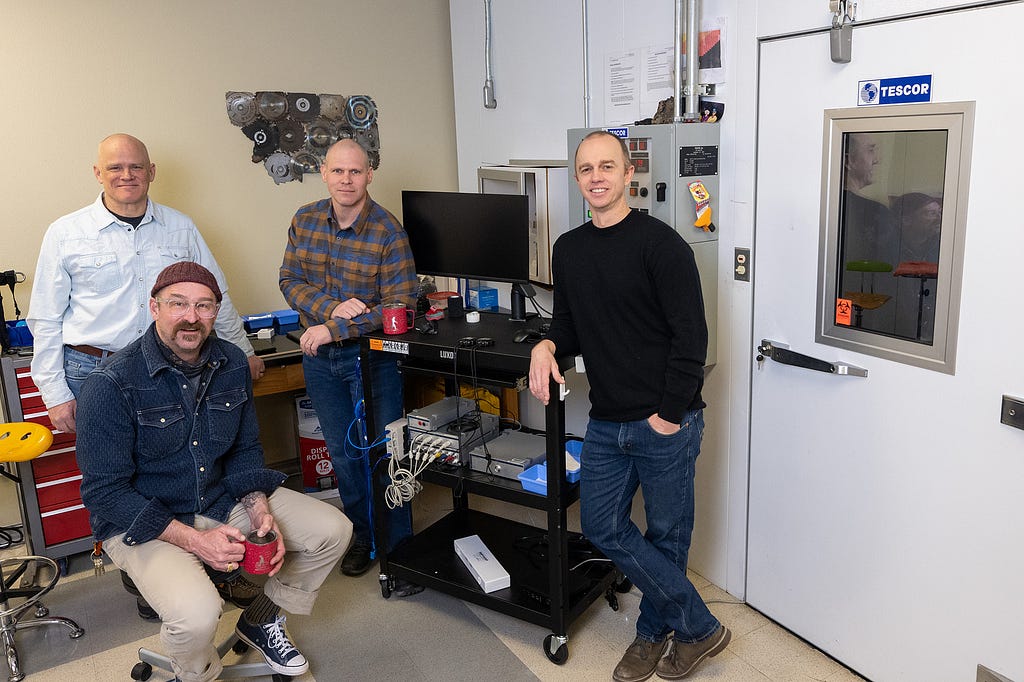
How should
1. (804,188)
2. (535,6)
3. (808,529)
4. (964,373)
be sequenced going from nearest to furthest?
(964,373) → (804,188) → (808,529) → (535,6)

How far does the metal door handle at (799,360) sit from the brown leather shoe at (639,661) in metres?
0.96

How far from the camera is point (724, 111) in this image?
2.66m

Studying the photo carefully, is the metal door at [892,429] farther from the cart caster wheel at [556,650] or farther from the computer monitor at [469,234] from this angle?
the computer monitor at [469,234]

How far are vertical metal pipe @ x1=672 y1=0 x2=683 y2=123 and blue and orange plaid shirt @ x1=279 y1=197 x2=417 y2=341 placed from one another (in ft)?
3.65

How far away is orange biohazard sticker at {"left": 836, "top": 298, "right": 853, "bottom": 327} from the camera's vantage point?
2.38 meters

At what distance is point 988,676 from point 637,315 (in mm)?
1310

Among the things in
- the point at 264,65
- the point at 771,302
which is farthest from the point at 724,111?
the point at 264,65

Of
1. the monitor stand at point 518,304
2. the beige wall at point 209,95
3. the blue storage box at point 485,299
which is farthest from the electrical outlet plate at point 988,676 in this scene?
the beige wall at point 209,95

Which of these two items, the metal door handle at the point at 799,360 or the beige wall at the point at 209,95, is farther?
the beige wall at the point at 209,95

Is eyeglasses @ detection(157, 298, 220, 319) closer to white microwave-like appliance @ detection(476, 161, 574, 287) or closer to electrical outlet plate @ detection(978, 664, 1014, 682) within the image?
white microwave-like appliance @ detection(476, 161, 574, 287)

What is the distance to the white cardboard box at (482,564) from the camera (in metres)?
2.82

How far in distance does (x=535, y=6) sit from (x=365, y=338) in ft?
5.46

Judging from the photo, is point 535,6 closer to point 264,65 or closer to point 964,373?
point 264,65

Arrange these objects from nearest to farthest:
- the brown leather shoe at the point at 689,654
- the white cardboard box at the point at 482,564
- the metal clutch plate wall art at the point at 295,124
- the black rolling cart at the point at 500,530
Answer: the brown leather shoe at the point at 689,654
the black rolling cart at the point at 500,530
the white cardboard box at the point at 482,564
the metal clutch plate wall art at the point at 295,124
